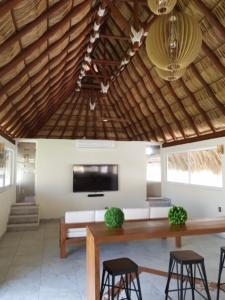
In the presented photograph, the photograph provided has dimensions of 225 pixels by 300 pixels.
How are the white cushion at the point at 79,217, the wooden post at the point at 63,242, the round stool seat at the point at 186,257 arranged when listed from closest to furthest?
the round stool seat at the point at 186,257
the wooden post at the point at 63,242
the white cushion at the point at 79,217

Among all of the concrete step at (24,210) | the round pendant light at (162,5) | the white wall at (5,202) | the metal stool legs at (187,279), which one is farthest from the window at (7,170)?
the round pendant light at (162,5)

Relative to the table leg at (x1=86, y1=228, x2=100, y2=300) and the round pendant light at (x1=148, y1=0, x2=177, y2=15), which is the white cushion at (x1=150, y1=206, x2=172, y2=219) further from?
the round pendant light at (x1=148, y1=0, x2=177, y2=15)

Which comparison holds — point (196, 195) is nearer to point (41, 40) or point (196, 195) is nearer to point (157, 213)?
point (157, 213)

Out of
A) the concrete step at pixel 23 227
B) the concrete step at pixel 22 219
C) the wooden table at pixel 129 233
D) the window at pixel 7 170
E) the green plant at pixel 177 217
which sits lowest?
the concrete step at pixel 23 227

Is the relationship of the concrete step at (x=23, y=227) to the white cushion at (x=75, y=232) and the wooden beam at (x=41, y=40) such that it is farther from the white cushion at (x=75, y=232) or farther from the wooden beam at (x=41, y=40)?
the wooden beam at (x=41, y=40)

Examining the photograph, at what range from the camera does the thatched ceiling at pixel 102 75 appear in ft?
11.8

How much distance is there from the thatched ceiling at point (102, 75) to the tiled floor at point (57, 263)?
2.92 m

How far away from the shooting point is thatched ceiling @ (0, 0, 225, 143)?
11.8 ft

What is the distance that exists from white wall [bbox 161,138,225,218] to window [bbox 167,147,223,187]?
184 mm

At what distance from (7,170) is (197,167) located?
5.98 metres

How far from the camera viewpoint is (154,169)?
36.8ft

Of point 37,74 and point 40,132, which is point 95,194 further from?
point 37,74

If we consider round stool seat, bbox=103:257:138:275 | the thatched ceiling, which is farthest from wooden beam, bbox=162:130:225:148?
round stool seat, bbox=103:257:138:275

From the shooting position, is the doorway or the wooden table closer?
the wooden table
